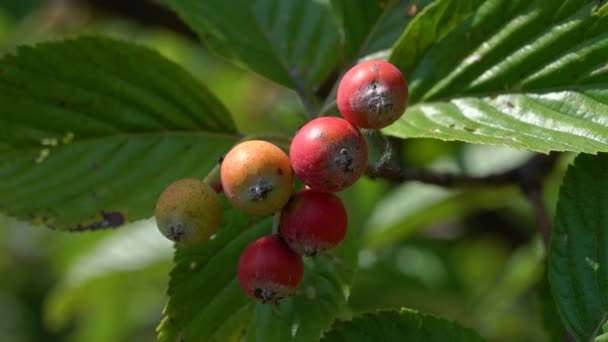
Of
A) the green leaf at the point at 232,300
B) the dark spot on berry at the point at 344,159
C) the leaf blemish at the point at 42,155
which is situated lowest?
the green leaf at the point at 232,300

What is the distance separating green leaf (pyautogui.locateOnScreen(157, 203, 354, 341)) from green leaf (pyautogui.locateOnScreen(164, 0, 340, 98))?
65cm

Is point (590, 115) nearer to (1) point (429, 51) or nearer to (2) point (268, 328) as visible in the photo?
(1) point (429, 51)

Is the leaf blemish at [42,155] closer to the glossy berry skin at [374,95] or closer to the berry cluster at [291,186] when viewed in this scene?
the berry cluster at [291,186]

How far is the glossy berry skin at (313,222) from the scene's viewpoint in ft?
6.11

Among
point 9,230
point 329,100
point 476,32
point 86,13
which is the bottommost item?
point 9,230

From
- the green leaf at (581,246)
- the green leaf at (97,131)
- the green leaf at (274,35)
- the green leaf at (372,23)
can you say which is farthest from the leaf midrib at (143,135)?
the green leaf at (581,246)

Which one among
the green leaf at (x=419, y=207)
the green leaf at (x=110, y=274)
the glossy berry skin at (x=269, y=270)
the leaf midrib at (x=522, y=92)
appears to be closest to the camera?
the glossy berry skin at (x=269, y=270)

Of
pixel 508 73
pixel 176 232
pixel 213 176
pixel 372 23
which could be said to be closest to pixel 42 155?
pixel 213 176

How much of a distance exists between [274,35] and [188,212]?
1.16m

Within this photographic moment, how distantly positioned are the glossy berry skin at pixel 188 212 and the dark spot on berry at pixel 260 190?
0.17 meters

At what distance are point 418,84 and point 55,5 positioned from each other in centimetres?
377

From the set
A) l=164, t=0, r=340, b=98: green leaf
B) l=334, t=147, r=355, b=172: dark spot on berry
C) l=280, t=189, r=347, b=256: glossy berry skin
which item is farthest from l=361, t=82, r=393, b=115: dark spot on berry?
l=164, t=0, r=340, b=98: green leaf

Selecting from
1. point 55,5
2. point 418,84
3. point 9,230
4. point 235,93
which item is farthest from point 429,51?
point 9,230

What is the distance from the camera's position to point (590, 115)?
210 centimetres
